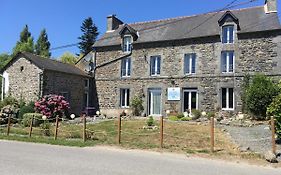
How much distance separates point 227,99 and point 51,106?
12547mm

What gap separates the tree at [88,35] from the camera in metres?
57.5

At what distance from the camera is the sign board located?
2478 cm

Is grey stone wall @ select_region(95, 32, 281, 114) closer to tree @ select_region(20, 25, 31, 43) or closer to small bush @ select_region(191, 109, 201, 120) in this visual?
small bush @ select_region(191, 109, 201, 120)

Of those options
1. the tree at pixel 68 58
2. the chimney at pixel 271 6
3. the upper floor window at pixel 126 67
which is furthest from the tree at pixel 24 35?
the chimney at pixel 271 6

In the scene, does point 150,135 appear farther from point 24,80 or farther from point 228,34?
point 24,80

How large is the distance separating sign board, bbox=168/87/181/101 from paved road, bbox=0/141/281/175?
13256mm

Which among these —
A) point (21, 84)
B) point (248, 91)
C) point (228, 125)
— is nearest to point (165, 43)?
point (248, 91)

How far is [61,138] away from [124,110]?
11.9m

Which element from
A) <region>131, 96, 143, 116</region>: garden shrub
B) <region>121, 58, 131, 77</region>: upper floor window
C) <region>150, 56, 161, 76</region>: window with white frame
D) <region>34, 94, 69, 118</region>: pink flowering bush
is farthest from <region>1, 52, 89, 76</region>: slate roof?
<region>150, 56, 161, 76</region>: window with white frame

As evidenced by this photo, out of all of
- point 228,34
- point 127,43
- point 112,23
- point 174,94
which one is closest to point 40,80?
point 127,43

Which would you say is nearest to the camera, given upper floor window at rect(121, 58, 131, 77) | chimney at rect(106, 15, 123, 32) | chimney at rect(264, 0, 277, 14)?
chimney at rect(264, 0, 277, 14)

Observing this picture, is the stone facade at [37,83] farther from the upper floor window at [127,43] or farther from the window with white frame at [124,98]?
the upper floor window at [127,43]

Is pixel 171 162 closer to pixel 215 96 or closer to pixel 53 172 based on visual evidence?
pixel 53 172

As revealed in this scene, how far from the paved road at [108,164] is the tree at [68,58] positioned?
40.5 metres
